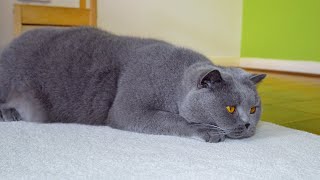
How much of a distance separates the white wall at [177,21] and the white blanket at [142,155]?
2.13m

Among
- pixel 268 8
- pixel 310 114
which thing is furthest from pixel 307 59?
pixel 310 114

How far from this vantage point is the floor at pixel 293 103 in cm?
183

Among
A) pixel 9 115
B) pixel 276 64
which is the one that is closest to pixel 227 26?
pixel 276 64

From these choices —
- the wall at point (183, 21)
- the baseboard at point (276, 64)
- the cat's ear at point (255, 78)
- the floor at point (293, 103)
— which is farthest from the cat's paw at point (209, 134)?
the baseboard at point (276, 64)

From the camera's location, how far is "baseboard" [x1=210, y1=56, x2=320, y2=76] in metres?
4.05

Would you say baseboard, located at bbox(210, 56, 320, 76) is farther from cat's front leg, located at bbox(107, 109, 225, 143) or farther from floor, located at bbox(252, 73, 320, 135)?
cat's front leg, located at bbox(107, 109, 225, 143)

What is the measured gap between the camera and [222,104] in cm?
131

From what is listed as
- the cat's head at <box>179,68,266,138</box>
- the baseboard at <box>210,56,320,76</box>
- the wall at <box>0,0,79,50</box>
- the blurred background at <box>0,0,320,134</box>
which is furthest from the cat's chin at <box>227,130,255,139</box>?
the baseboard at <box>210,56,320,76</box>

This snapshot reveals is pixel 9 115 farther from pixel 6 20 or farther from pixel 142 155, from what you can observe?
pixel 6 20

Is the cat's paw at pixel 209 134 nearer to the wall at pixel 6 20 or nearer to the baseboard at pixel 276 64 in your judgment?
the wall at pixel 6 20

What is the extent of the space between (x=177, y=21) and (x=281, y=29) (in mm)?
1142

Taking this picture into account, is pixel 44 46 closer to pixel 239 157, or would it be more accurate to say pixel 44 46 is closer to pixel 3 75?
pixel 3 75

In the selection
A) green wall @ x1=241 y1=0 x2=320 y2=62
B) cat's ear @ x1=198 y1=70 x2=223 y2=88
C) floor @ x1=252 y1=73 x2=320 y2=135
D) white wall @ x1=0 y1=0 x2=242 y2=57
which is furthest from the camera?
green wall @ x1=241 y1=0 x2=320 y2=62

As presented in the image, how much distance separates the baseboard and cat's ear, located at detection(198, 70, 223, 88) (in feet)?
9.73
